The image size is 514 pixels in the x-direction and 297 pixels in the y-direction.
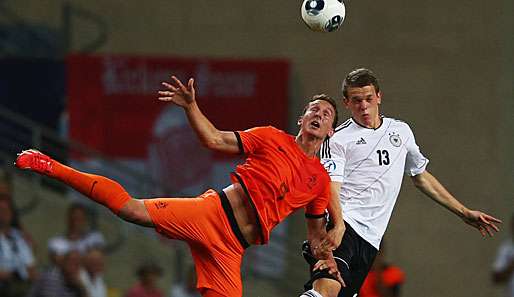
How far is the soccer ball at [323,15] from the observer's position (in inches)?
332

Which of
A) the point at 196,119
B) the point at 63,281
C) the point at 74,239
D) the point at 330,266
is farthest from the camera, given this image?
the point at 74,239

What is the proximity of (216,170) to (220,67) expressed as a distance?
118 cm

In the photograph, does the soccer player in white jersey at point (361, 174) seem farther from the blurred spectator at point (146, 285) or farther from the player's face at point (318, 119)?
the blurred spectator at point (146, 285)

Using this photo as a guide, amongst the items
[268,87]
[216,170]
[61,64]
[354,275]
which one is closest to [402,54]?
[268,87]

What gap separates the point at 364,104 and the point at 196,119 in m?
1.35

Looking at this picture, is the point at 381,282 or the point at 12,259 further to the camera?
the point at 12,259

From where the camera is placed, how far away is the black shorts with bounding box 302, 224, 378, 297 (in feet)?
26.7

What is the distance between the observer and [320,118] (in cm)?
788

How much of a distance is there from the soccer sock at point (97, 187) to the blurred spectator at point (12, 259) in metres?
3.64

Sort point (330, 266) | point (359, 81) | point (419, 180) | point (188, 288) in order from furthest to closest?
point (188, 288) < point (419, 180) < point (359, 81) < point (330, 266)

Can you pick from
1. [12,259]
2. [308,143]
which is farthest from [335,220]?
[12,259]

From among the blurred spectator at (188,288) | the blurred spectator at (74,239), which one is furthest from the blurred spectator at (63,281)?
the blurred spectator at (188,288)

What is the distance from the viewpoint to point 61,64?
1457 cm

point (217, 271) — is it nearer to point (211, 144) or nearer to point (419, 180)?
point (211, 144)
